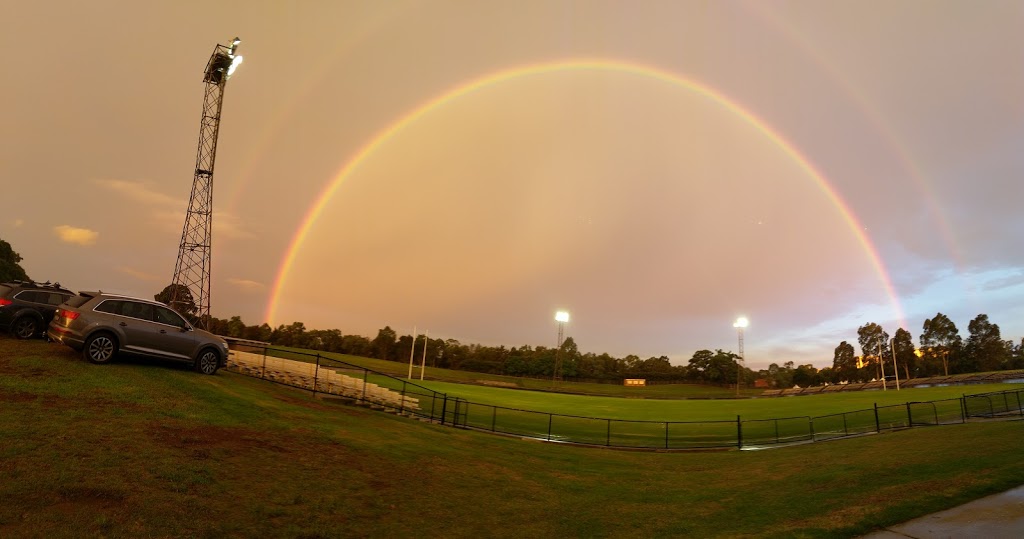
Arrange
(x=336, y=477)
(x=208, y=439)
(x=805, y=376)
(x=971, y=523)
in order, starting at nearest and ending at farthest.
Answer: (x=971, y=523) < (x=336, y=477) < (x=208, y=439) < (x=805, y=376)

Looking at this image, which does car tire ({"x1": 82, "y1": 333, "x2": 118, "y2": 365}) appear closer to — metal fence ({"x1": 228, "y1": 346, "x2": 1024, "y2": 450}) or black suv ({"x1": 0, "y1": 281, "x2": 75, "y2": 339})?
black suv ({"x1": 0, "y1": 281, "x2": 75, "y2": 339})

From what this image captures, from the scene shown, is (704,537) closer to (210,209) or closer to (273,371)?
(273,371)

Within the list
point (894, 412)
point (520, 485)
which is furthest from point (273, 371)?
point (894, 412)

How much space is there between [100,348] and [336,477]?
9680 mm

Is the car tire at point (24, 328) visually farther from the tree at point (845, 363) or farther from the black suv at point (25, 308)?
the tree at point (845, 363)

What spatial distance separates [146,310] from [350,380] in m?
11.9

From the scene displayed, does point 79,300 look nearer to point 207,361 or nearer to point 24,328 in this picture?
point 207,361

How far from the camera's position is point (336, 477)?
10.2m

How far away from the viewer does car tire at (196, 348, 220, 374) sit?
17406 millimetres

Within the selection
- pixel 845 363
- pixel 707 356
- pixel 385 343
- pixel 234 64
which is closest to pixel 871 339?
pixel 845 363

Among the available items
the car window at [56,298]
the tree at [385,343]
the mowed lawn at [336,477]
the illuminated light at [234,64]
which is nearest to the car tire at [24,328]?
the car window at [56,298]

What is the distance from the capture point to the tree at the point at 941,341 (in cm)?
15925

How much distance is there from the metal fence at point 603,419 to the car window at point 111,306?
7208 millimetres

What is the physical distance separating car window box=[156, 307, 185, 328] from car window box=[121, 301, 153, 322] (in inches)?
11.2
